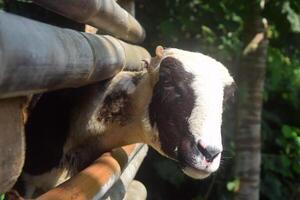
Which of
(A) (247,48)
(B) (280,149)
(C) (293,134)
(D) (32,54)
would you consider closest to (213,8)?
(A) (247,48)

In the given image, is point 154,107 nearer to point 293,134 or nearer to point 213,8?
point 213,8

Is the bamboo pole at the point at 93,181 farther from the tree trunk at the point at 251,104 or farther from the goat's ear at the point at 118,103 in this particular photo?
the tree trunk at the point at 251,104

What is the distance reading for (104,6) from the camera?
7.20 ft

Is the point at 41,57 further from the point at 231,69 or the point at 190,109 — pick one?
the point at 231,69

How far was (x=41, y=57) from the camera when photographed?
3.86 ft

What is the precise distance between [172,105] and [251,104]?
7.46ft

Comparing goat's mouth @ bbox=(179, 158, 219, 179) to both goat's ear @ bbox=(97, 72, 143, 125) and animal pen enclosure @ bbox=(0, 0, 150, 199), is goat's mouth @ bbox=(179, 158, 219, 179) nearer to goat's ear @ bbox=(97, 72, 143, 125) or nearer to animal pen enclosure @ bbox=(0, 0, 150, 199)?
animal pen enclosure @ bbox=(0, 0, 150, 199)

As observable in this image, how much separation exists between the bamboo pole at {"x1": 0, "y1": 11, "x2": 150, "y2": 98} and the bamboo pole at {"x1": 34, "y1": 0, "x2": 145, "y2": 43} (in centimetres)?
8

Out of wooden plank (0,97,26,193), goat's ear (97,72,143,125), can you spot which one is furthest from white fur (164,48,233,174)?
wooden plank (0,97,26,193)

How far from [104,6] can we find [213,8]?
2.29 metres

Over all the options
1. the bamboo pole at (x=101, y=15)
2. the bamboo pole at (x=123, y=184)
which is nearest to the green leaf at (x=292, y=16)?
the bamboo pole at (x=101, y=15)

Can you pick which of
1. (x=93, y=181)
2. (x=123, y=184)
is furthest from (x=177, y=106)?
(x=123, y=184)

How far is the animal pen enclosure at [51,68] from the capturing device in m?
1.06

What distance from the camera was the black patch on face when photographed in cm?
201
